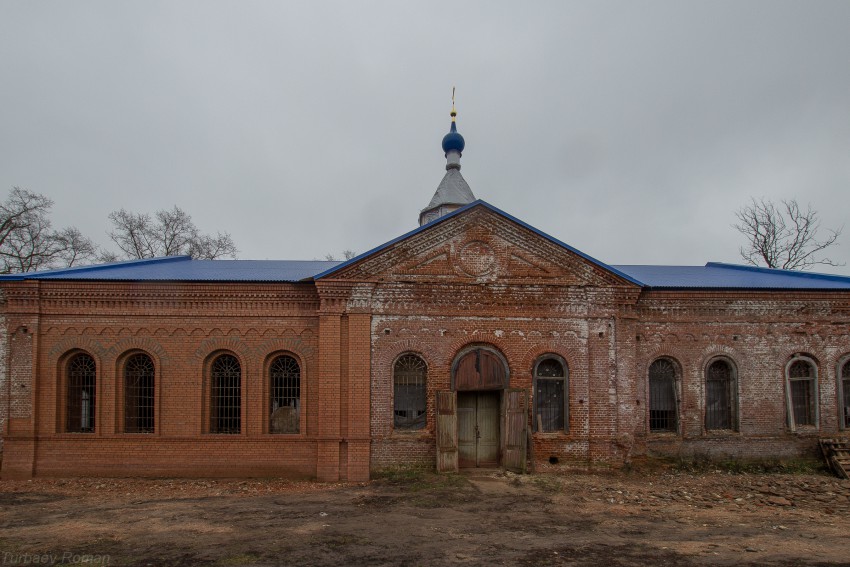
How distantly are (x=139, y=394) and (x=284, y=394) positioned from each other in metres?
3.46

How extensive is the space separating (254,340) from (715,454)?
11.7m

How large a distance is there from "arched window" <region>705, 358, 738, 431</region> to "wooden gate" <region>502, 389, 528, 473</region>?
5006 millimetres

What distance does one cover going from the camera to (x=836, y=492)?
35.6 ft

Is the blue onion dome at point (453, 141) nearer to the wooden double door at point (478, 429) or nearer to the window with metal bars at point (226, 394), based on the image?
the wooden double door at point (478, 429)

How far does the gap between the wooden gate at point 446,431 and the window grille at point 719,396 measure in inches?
259

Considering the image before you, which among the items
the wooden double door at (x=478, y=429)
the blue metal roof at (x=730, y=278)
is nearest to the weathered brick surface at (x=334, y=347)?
the wooden double door at (x=478, y=429)

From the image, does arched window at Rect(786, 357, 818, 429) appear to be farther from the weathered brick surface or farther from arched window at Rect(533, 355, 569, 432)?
arched window at Rect(533, 355, 569, 432)

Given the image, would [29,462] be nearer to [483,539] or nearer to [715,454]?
[483,539]

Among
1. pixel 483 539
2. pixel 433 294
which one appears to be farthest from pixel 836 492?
pixel 433 294

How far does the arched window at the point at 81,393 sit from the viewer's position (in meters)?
12.3

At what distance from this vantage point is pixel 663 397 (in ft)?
42.9

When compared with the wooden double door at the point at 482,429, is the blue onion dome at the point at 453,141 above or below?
above

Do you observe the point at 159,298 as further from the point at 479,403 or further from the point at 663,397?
the point at 663,397

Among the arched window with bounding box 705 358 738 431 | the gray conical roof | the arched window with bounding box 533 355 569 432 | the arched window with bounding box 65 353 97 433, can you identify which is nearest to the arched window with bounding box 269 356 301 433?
the arched window with bounding box 65 353 97 433
